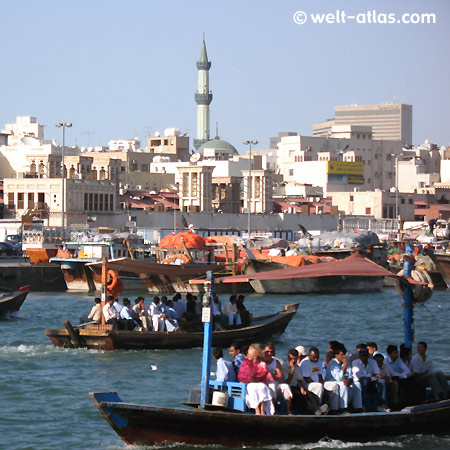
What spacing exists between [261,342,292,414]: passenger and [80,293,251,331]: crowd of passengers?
10.7 m

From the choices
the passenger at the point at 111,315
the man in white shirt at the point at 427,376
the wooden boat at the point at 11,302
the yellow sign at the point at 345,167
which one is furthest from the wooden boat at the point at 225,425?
the yellow sign at the point at 345,167

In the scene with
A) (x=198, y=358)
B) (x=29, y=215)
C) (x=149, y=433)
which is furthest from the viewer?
(x=29, y=215)

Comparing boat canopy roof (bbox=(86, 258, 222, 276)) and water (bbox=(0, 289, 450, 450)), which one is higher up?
boat canopy roof (bbox=(86, 258, 222, 276))

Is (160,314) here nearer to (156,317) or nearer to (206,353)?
(156,317)

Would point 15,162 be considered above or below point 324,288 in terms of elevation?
above

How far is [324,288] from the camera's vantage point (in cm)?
5338

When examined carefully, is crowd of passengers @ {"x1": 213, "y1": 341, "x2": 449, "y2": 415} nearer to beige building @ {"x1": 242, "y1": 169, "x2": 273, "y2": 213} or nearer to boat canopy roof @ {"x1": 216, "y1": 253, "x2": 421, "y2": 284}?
boat canopy roof @ {"x1": 216, "y1": 253, "x2": 421, "y2": 284}

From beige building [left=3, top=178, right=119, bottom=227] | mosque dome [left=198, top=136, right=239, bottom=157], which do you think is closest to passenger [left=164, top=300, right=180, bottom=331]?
beige building [left=3, top=178, right=119, bottom=227]

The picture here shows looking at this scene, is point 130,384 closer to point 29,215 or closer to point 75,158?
point 29,215

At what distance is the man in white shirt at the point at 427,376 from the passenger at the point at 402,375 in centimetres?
20

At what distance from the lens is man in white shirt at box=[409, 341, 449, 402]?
2039 centimetres

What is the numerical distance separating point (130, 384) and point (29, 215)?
53.1 m

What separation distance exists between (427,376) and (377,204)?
85.5 m

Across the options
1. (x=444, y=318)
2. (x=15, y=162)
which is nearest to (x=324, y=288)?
(x=444, y=318)
